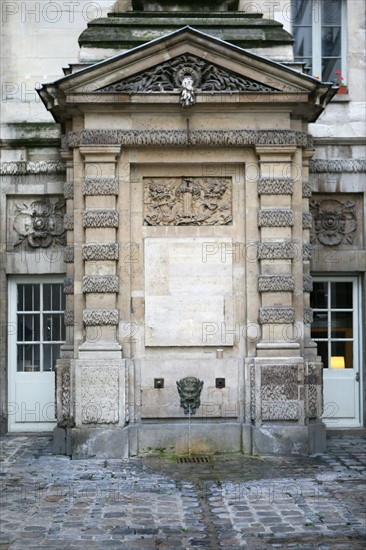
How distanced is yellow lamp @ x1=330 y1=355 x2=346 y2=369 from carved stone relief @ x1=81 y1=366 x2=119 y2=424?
15.1 ft

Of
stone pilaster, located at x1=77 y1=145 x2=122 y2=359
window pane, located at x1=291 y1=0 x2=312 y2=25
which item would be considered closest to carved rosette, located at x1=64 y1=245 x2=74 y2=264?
stone pilaster, located at x1=77 y1=145 x2=122 y2=359

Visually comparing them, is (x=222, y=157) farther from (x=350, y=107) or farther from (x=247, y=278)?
(x=350, y=107)

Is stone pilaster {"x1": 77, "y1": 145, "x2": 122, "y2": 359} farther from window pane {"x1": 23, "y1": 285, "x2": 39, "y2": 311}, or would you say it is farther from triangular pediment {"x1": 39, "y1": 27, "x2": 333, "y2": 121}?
window pane {"x1": 23, "y1": 285, "x2": 39, "y2": 311}

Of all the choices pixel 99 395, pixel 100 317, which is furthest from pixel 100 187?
pixel 99 395

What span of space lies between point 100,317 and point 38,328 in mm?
2933

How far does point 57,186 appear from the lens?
46.5 feet

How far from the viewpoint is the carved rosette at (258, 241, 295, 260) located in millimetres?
12008

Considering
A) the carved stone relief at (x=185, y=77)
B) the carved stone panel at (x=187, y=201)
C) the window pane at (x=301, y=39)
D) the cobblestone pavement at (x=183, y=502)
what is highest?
the window pane at (x=301, y=39)

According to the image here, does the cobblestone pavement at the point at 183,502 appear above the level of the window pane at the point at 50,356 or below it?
below

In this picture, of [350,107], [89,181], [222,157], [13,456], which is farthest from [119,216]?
[350,107]

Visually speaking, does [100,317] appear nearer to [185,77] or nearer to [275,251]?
[275,251]

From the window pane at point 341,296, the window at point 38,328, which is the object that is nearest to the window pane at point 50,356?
the window at point 38,328

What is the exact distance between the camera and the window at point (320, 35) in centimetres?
1480

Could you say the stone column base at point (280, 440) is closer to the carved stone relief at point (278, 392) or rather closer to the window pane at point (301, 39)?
the carved stone relief at point (278, 392)
